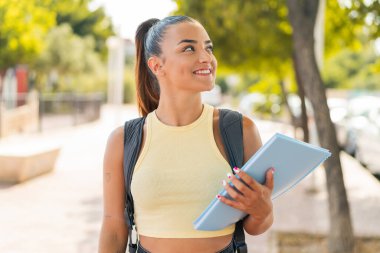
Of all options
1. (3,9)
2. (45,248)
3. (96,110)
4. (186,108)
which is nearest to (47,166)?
(45,248)

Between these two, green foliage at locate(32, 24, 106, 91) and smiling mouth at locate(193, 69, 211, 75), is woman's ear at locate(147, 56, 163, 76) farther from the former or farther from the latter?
green foliage at locate(32, 24, 106, 91)

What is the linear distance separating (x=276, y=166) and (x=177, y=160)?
0.42 metres

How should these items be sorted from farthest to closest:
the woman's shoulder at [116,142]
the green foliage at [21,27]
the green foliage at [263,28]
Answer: the green foliage at [21,27] < the green foliage at [263,28] < the woman's shoulder at [116,142]

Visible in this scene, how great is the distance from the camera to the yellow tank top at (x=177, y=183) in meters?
2.13

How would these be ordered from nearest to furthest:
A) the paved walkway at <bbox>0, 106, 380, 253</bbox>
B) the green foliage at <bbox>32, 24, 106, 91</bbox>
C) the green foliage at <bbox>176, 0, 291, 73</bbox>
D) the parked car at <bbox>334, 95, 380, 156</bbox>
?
the paved walkway at <bbox>0, 106, 380, 253</bbox> → the green foliage at <bbox>176, 0, 291, 73</bbox> → the parked car at <bbox>334, 95, 380, 156</bbox> → the green foliage at <bbox>32, 24, 106, 91</bbox>

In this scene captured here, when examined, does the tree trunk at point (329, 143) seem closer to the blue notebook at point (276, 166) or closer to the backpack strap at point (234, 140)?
the backpack strap at point (234, 140)

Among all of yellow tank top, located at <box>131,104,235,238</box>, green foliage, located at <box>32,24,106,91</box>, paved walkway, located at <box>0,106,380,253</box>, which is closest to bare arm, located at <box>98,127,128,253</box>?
yellow tank top, located at <box>131,104,235,238</box>

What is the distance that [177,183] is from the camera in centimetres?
214

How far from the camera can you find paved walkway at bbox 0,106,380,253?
6860 mm

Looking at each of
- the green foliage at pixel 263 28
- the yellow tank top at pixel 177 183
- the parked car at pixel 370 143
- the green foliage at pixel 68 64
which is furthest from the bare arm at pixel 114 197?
the green foliage at pixel 68 64

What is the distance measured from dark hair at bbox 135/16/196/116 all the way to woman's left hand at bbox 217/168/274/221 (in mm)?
666

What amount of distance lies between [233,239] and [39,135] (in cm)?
1933

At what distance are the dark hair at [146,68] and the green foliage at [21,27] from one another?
47.9ft

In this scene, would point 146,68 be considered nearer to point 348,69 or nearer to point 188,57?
point 188,57
